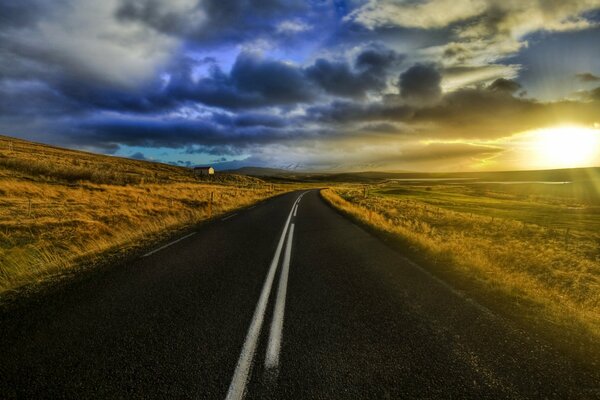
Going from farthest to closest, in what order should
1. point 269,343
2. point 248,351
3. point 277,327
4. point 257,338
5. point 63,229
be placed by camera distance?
point 63,229, point 277,327, point 257,338, point 269,343, point 248,351

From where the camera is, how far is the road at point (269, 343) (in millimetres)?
3021

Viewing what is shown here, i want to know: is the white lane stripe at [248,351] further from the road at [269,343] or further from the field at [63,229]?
the field at [63,229]

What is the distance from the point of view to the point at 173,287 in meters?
5.81

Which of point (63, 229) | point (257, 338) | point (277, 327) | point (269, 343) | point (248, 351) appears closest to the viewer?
point (248, 351)

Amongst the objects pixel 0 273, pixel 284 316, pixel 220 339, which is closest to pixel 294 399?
pixel 220 339

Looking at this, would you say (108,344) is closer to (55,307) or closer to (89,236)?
(55,307)

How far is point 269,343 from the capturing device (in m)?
3.79

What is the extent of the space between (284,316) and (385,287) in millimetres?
2325

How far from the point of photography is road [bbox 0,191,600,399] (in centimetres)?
302

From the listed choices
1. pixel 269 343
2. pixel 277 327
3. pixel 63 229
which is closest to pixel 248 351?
pixel 269 343

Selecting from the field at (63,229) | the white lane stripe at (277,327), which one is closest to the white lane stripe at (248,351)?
the white lane stripe at (277,327)

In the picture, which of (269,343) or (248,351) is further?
(269,343)

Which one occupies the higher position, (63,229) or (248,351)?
(63,229)

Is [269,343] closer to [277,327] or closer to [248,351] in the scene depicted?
[248,351]
